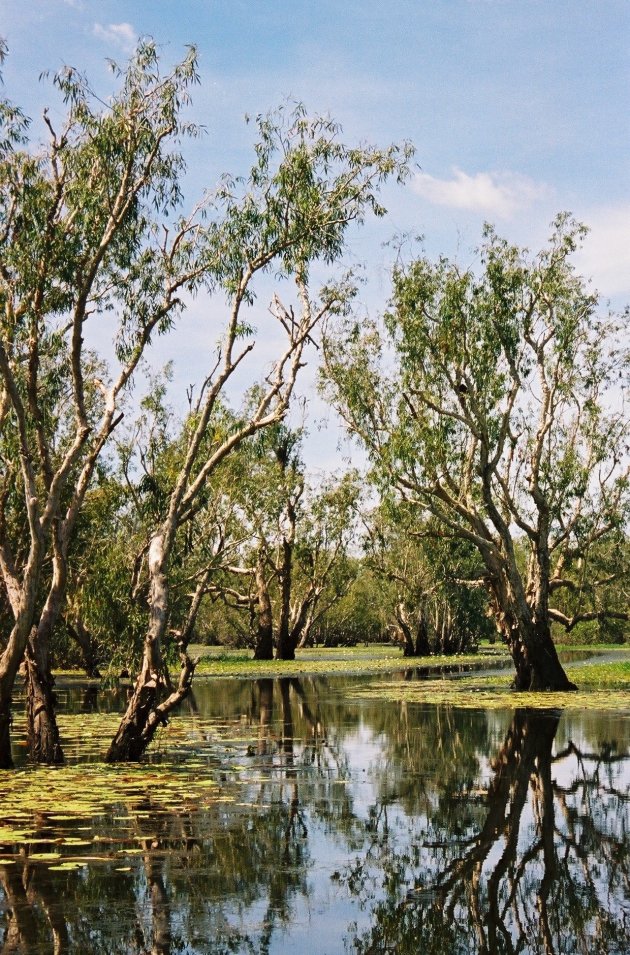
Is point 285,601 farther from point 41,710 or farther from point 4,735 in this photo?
point 4,735

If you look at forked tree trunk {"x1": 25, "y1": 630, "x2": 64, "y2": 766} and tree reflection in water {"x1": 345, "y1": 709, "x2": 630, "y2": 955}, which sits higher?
forked tree trunk {"x1": 25, "y1": 630, "x2": 64, "y2": 766}

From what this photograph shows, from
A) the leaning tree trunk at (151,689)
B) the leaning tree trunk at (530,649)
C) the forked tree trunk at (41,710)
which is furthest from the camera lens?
the leaning tree trunk at (530,649)

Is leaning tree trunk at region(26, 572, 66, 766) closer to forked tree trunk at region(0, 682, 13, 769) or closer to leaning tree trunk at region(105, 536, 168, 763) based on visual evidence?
forked tree trunk at region(0, 682, 13, 769)

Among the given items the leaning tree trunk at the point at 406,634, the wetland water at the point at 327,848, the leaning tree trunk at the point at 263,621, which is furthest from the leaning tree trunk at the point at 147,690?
the leaning tree trunk at the point at 406,634

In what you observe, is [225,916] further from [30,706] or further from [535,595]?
[535,595]

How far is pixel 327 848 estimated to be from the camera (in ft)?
33.5

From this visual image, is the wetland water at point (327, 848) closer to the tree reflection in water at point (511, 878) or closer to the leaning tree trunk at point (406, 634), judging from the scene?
the tree reflection in water at point (511, 878)

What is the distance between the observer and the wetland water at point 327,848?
7.41m

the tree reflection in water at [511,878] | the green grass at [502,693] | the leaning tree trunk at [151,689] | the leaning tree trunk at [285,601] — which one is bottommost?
the tree reflection in water at [511,878]

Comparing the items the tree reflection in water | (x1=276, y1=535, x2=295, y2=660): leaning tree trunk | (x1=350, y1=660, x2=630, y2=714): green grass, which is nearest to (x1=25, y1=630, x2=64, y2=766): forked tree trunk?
the tree reflection in water

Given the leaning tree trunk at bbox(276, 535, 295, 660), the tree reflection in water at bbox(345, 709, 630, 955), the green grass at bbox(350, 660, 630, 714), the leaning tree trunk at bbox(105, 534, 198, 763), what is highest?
the leaning tree trunk at bbox(276, 535, 295, 660)

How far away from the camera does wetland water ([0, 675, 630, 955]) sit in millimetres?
7406

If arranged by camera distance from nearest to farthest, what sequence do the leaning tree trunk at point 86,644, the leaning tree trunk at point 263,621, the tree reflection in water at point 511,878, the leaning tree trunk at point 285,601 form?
the tree reflection in water at point 511,878 → the leaning tree trunk at point 86,644 → the leaning tree trunk at point 285,601 → the leaning tree trunk at point 263,621

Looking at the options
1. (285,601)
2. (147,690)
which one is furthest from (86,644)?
(147,690)
